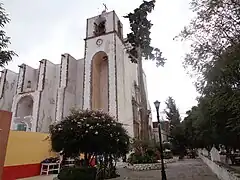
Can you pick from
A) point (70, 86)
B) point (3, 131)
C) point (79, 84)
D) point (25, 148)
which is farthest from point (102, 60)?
point (3, 131)

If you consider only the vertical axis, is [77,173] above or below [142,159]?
below

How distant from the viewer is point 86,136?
869 centimetres

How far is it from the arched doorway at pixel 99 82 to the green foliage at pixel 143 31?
749 centimetres

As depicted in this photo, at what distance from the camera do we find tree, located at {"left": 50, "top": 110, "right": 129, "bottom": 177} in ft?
28.5

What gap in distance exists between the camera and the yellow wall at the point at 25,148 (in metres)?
10.5

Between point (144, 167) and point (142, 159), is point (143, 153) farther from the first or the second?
point (144, 167)

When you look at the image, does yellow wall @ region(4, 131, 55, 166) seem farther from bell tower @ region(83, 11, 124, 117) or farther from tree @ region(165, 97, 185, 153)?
tree @ region(165, 97, 185, 153)

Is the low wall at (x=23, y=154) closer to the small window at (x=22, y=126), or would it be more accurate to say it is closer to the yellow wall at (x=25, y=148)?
the yellow wall at (x=25, y=148)

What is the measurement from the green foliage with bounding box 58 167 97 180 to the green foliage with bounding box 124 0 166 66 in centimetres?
990

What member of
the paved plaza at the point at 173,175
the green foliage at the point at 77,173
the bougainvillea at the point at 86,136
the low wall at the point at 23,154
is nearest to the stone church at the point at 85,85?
the paved plaza at the point at 173,175

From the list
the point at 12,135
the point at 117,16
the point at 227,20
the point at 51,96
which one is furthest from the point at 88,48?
the point at 227,20

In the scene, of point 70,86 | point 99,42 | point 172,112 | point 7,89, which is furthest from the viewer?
point 172,112

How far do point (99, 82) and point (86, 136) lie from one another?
15519mm

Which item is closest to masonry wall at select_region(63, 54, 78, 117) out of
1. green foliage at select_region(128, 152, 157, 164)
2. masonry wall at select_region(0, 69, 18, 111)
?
masonry wall at select_region(0, 69, 18, 111)
